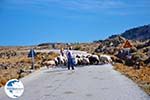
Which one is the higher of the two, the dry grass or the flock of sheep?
the flock of sheep

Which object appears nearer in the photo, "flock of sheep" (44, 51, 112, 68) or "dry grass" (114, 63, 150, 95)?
"dry grass" (114, 63, 150, 95)

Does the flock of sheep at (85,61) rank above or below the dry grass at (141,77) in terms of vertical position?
above

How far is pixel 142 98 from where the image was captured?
1641 centimetres

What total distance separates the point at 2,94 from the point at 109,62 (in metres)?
26.2

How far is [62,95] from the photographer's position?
18.1 m

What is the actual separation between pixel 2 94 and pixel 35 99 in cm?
286

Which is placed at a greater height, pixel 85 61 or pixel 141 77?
pixel 85 61

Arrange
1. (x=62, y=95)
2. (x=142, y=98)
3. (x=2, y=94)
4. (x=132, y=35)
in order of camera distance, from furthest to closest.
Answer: (x=132, y=35) < (x=2, y=94) < (x=62, y=95) < (x=142, y=98)

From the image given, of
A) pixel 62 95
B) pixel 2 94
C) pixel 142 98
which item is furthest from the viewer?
pixel 2 94

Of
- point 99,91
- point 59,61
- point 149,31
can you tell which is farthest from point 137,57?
point 149,31

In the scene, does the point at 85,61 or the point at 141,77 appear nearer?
the point at 141,77

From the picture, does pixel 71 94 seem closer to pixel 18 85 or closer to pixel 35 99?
pixel 35 99

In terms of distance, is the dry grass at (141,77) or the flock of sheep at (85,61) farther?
the flock of sheep at (85,61)

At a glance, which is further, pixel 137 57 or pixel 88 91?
pixel 137 57
